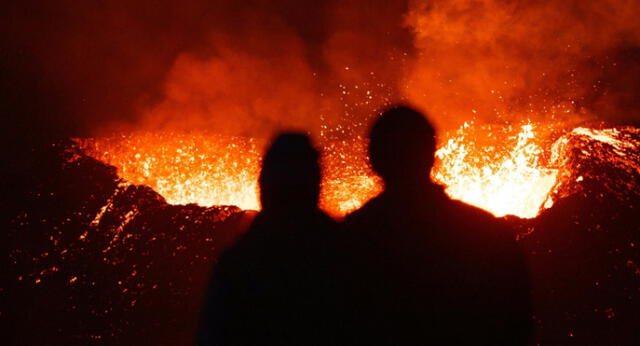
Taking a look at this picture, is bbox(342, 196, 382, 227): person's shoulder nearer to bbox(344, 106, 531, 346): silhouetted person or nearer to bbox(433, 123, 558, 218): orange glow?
bbox(344, 106, 531, 346): silhouetted person

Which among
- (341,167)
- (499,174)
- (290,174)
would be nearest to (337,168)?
(341,167)

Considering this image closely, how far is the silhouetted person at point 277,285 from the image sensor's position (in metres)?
1.72

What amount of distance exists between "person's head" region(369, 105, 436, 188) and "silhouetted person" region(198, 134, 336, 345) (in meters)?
0.47

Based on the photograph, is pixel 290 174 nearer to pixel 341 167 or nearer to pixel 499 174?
pixel 341 167

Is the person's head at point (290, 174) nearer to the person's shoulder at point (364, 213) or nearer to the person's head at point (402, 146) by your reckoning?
the person's shoulder at point (364, 213)

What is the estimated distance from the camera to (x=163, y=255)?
1.87 m

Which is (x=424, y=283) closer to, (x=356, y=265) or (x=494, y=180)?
(x=356, y=265)

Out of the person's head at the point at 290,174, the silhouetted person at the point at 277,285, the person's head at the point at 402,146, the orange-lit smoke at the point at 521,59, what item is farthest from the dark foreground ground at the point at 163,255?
the person's head at the point at 402,146

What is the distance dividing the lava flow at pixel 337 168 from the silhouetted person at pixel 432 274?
0.15m

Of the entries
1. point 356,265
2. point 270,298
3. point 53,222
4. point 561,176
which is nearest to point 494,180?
point 561,176

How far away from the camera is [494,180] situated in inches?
79.0

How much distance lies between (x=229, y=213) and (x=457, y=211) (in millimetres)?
1238

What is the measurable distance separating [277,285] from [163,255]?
2.09ft

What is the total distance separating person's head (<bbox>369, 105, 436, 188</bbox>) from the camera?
201cm
